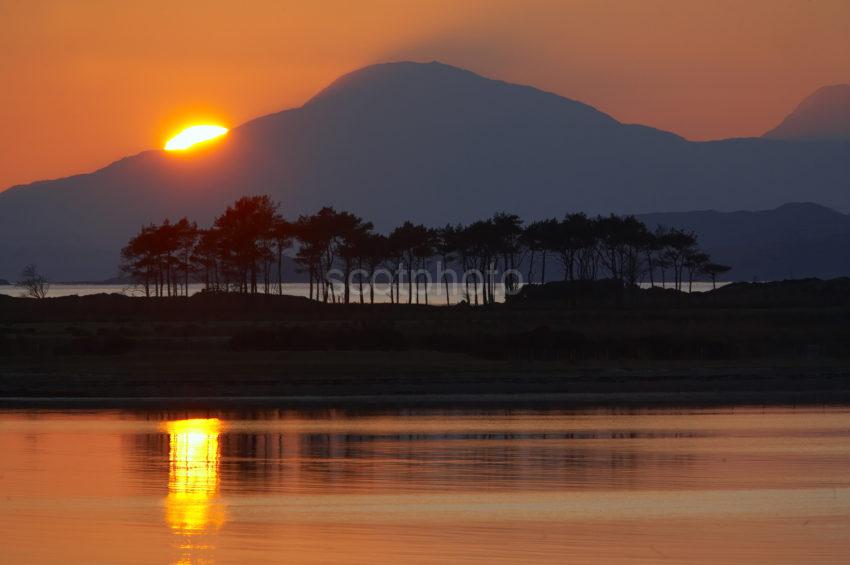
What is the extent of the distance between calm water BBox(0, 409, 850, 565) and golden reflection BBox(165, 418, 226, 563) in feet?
0.26

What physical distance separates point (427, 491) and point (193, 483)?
5.56m

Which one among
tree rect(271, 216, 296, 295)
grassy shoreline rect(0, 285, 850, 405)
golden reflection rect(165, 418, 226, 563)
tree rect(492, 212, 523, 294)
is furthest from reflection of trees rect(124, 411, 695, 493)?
tree rect(492, 212, 523, 294)

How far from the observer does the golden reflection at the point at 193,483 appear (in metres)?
25.3

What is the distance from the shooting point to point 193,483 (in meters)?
31.4

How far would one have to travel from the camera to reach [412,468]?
34.2m

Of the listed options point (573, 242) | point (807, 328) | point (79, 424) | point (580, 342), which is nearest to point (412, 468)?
point (79, 424)

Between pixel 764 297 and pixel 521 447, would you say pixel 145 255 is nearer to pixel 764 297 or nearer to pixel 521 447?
pixel 764 297

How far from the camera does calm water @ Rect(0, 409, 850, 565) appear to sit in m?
23.4

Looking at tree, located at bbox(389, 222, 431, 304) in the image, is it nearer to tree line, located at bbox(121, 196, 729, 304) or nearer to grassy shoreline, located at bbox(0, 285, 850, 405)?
tree line, located at bbox(121, 196, 729, 304)

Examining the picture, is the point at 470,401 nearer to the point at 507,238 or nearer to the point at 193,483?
the point at 193,483

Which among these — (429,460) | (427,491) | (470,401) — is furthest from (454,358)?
(427,491)

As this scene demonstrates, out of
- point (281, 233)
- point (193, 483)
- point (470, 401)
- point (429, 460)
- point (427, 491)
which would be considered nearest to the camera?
point (427, 491)

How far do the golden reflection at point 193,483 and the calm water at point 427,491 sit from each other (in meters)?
0.08

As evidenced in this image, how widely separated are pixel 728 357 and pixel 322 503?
153 ft
